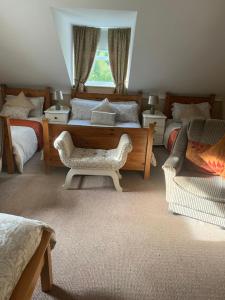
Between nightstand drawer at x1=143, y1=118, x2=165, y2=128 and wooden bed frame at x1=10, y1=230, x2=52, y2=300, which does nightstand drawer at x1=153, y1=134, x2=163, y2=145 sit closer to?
nightstand drawer at x1=143, y1=118, x2=165, y2=128

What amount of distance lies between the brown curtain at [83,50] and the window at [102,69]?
0.48 ft

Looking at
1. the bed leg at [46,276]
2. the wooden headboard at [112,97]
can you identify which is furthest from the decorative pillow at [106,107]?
the bed leg at [46,276]

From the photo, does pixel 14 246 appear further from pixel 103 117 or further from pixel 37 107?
pixel 37 107

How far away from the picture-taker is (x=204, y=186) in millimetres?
2082

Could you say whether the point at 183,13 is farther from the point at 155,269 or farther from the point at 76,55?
the point at 155,269

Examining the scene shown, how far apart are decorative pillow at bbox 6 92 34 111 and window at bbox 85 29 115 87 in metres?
1.14

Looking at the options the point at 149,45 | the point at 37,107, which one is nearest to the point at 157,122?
the point at 149,45

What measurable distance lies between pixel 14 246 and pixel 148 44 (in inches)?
124

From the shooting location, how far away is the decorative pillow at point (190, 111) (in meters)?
4.00

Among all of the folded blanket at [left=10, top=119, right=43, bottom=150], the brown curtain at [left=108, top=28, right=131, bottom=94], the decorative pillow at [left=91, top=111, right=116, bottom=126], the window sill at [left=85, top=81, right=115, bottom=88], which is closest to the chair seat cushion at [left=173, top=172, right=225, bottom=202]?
the decorative pillow at [left=91, top=111, right=116, bottom=126]

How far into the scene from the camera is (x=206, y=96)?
4309 millimetres

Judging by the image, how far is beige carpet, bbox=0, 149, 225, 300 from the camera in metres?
1.56

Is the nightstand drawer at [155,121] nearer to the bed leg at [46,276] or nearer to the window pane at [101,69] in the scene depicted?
the window pane at [101,69]

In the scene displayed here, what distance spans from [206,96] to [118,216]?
10.3 ft
